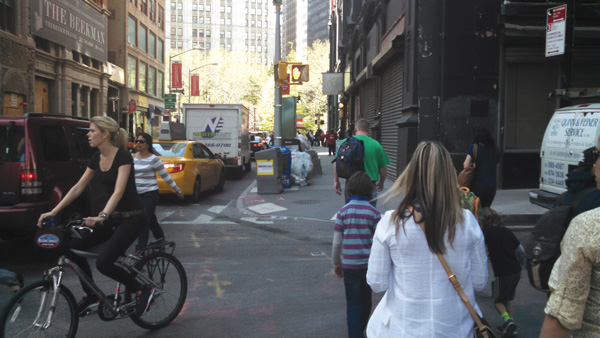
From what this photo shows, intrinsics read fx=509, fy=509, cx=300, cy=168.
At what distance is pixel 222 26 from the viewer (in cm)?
13475

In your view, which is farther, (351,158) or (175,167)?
(175,167)

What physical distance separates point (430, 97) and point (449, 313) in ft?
38.5

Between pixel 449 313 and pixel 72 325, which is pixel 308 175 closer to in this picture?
pixel 72 325

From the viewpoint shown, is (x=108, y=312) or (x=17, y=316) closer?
(x=17, y=316)

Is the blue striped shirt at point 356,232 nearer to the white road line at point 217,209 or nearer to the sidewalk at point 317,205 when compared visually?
the sidewalk at point 317,205

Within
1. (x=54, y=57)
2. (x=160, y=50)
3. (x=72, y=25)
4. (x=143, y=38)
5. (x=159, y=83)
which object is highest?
(x=160, y=50)

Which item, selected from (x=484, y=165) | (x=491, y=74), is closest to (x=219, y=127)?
(x=491, y=74)

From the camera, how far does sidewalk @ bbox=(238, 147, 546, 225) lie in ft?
32.7

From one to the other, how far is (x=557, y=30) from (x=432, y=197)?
343 inches

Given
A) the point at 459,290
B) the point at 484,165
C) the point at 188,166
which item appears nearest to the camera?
the point at 459,290

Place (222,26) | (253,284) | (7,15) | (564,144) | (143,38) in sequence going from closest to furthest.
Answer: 1. (253,284)
2. (564,144)
3. (7,15)
4. (143,38)
5. (222,26)

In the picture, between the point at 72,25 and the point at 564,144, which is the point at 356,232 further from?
the point at 72,25

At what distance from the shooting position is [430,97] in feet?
44.0

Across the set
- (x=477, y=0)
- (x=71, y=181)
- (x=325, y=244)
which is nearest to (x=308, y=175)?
(x=477, y=0)
